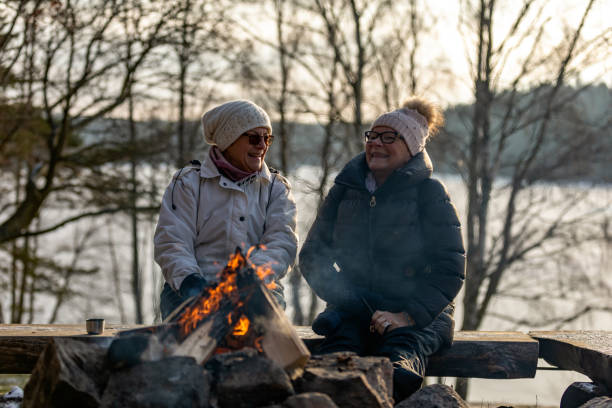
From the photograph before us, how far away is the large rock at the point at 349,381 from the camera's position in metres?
2.89

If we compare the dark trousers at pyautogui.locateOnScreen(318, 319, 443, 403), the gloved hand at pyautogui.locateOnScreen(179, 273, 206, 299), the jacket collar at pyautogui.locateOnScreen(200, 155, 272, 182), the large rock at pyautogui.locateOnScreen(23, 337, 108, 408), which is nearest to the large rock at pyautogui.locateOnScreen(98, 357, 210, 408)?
the large rock at pyautogui.locateOnScreen(23, 337, 108, 408)

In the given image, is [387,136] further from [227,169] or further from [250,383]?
[250,383]

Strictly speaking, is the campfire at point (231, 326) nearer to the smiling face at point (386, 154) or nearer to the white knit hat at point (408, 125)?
the smiling face at point (386, 154)

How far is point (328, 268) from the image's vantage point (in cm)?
394

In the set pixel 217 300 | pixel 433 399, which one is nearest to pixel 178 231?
pixel 217 300

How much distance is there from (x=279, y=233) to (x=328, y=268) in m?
0.37

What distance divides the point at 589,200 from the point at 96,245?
50.8 feet

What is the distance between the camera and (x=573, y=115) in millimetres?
12516

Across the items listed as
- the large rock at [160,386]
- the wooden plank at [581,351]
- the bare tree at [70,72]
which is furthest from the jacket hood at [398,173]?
the bare tree at [70,72]

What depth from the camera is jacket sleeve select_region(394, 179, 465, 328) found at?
3.65 meters

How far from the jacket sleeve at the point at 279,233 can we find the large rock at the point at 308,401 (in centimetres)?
118

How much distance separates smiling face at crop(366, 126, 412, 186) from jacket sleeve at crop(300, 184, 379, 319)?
0.28m

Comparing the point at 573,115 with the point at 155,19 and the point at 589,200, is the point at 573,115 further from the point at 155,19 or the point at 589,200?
the point at 155,19

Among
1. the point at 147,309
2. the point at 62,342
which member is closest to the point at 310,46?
the point at 62,342
